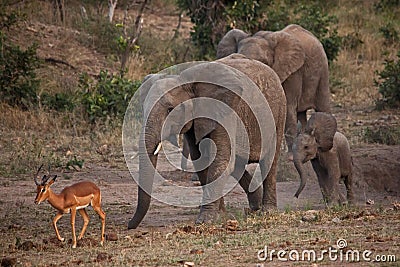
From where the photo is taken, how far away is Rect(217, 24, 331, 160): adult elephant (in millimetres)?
12828

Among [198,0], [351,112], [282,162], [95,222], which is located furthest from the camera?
[198,0]

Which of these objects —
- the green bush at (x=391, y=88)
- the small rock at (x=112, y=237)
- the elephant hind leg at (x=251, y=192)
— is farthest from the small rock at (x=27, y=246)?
the green bush at (x=391, y=88)

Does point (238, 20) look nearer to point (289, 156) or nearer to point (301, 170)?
point (289, 156)

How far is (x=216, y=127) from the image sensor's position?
862cm

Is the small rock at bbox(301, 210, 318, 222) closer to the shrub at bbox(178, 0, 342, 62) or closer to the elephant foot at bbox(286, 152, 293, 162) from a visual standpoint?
the elephant foot at bbox(286, 152, 293, 162)

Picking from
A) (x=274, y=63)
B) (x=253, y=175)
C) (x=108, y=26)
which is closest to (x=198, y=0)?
(x=108, y=26)

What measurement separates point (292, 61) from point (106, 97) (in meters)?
3.17

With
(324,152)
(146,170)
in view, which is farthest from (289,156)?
(146,170)

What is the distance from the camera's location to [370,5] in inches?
954

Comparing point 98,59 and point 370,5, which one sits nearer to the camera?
point 98,59

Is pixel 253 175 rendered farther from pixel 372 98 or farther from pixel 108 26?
pixel 108 26

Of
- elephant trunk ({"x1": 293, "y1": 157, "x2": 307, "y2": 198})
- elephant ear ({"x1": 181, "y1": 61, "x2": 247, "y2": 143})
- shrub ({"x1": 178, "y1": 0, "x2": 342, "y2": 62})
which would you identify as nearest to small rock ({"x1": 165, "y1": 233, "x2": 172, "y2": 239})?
elephant ear ({"x1": 181, "y1": 61, "x2": 247, "y2": 143})

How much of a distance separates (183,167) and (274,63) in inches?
76.1

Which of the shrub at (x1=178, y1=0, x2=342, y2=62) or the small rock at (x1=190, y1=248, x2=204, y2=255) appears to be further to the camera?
the shrub at (x1=178, y1=0, x2=342, y2=62)
